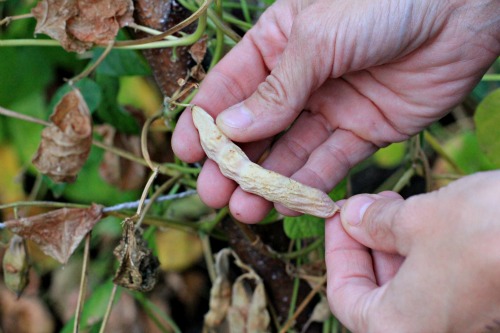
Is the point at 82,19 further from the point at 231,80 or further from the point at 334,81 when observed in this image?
the point at 334,81

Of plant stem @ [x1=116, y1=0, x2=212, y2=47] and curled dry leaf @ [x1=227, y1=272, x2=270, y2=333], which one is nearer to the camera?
plant stem @ [x1=116, y1=0, x2=212, y2=47]

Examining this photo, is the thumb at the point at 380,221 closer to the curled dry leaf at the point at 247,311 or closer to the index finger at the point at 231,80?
the index finger at the point at 231,80

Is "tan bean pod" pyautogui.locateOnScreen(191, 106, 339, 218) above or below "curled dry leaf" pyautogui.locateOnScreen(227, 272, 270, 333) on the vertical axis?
above

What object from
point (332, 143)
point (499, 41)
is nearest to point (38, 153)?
point (332, 143)

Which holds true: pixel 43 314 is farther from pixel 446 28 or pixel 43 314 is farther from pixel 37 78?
pixel 446 28

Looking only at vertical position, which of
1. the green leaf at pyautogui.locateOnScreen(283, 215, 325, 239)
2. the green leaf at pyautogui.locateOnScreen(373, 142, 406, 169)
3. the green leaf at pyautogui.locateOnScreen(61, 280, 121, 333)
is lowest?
the green leaf at pyautogui.locateOnScreen(61, 280, 121, 333)

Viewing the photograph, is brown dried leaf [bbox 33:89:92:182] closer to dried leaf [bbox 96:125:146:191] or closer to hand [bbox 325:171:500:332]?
dried leaf [bbox 96:125:146:191]

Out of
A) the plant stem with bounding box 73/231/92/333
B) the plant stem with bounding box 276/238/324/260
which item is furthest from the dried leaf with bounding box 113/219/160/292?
the plant stem with bounding box 276/238/324/260

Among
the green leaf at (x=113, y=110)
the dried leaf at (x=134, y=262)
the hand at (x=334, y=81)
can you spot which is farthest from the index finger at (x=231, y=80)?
the green leaf at (x=113, y=110)
